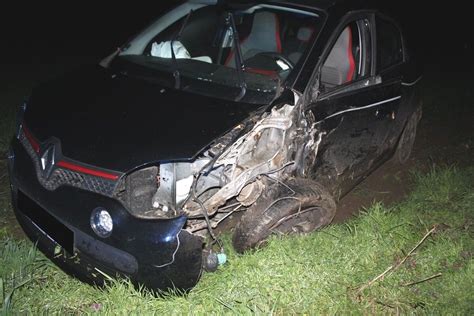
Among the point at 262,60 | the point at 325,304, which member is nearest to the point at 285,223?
the point at 325,304

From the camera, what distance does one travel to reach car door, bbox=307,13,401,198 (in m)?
3.35

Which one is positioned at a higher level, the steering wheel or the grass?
the steering wheel

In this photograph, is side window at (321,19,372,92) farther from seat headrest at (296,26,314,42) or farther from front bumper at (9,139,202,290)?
front bumper at (9,139,202,290)

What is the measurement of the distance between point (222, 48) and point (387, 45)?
4.61 ft

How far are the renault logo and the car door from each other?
162 centimetres

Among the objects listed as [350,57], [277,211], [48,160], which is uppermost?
[350,57]

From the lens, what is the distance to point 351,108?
3504 millimetres

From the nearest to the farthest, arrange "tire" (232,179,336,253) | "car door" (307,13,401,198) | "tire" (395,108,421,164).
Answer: "tire" (232,179,336,253), "car door" (307,13,401,198), "tire" (395,108,421,164)

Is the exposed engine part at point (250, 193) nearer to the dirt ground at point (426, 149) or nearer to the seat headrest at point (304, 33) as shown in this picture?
the dirt ground at point (426, 149)

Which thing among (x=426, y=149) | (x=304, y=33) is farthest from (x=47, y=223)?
(x=426, y=149)

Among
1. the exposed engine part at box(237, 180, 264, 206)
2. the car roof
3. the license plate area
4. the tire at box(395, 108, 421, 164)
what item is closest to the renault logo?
the license plate area

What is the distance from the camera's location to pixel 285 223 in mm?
3211

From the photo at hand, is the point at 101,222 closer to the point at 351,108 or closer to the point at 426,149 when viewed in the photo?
the point at 351,108

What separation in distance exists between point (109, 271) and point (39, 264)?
2.26ft
